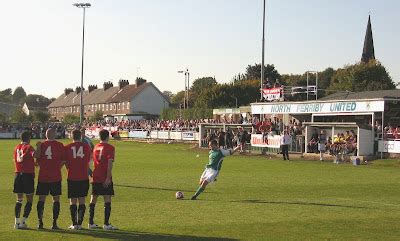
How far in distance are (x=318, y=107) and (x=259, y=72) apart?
259 ft

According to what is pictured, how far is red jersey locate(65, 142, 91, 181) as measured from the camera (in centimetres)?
1254

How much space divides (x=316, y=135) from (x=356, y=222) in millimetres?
27535

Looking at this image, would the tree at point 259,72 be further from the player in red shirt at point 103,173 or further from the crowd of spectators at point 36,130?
the player in red shirt at point 103,173

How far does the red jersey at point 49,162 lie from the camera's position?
12523 millimetres

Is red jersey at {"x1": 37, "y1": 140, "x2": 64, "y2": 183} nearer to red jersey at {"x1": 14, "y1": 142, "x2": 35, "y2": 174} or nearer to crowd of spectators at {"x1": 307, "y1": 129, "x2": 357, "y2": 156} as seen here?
red jersey at {"x1": 14, "y1": 142, "x2": 35, "y2": 174}

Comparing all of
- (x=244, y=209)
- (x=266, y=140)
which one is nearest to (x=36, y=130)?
(x=266, y=140)

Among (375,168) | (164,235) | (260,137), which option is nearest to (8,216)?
(164,235)

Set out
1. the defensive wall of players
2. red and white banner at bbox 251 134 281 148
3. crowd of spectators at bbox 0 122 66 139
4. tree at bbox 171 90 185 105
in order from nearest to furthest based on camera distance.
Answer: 1. the defensive wall of players
2. red and white banner at bbox 251 134 281 148
3. crowd of spectators at bbox 0 122 66 139
4. tree at bbox 171 90 185 105

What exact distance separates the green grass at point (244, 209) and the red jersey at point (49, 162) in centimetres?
110

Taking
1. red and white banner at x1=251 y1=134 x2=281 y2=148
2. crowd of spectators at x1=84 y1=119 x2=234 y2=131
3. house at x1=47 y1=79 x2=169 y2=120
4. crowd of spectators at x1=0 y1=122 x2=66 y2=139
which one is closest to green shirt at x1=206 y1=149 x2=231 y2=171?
red and white banner at x1=251 y1=134 x2=281 y2=148

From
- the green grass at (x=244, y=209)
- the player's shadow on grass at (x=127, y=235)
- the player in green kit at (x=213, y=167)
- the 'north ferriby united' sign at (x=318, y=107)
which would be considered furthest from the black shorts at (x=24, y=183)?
the 'north ferriby united' sign at (x=318, y=107)

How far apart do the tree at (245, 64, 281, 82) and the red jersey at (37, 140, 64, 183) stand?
101 metres

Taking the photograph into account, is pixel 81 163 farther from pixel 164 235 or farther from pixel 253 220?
pixel 253 220

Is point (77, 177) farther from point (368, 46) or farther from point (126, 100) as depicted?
point (126, 100)
